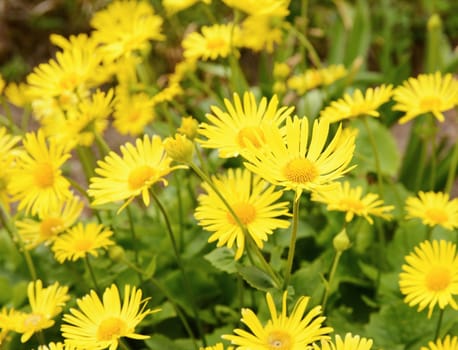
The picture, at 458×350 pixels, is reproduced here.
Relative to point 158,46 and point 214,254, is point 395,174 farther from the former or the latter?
point 158,46

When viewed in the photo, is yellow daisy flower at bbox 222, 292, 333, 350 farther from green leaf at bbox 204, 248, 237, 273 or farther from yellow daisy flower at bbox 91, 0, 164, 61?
yellow daisy flower at bbox 91, 0, 164, 61

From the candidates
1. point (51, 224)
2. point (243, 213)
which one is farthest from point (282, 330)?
point (51, 224)

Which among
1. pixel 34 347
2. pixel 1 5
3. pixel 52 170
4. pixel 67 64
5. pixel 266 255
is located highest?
pixel 1 5

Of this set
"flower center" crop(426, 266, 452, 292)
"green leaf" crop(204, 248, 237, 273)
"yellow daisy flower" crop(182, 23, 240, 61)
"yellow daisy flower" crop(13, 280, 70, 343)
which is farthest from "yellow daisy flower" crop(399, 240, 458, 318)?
"yellow daisy flower" crop(182, 23, 240, 61)

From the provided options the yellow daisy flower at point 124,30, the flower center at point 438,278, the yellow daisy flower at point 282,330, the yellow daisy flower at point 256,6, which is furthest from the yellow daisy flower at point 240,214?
the yellow daisy flower at point 124,30

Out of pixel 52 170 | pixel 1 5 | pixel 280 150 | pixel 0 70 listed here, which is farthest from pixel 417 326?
pixel 1 5

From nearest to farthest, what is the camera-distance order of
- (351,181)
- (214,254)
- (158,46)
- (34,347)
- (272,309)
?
1. (272,309)
2. (214,254)
3. (34,347)
4. (351,181)
5. (158,46)
